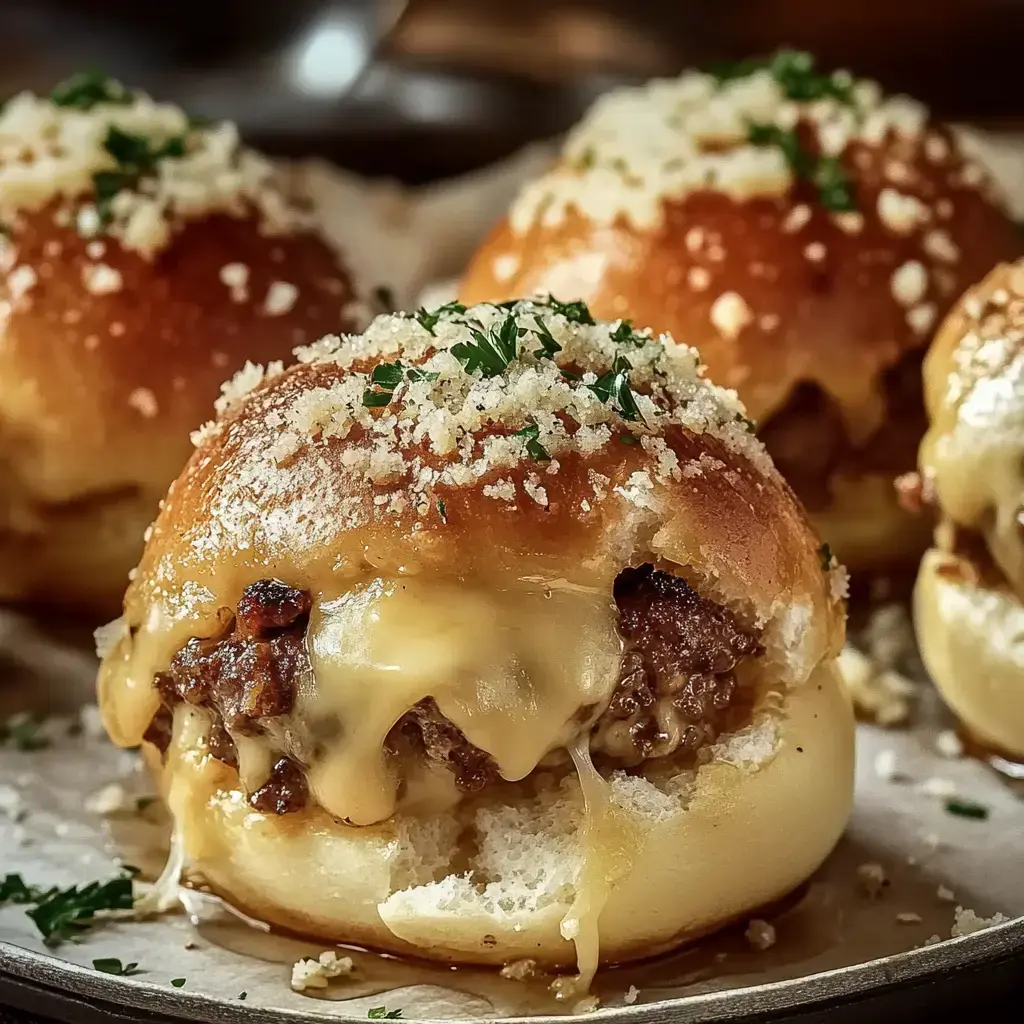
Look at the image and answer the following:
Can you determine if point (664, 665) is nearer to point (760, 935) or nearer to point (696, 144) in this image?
point (760, 935)

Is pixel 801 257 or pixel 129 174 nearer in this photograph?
pixel 801 257

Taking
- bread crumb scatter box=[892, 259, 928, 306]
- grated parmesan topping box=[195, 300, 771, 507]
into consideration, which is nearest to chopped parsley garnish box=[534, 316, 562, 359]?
grated parmesan topping box=[195, 300, 771, 507]

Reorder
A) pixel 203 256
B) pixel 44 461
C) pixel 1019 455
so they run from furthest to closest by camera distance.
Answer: pixel 203 256 < pixel 44 461 < pixel 1019 455

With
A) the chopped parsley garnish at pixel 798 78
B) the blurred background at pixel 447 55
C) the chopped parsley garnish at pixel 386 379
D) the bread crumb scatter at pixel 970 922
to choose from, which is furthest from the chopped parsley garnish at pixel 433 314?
the blurred background at pixel 447 55

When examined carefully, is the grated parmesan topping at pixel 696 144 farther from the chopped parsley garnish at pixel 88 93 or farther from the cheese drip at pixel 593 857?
the cheese drip at pixel 593 857

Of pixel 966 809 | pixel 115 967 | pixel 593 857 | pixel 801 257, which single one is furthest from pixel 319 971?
pixel 801 257

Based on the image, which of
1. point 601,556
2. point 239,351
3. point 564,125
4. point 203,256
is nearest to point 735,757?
point 601,556

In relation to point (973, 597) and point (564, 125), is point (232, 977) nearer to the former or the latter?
point (973, 597)
